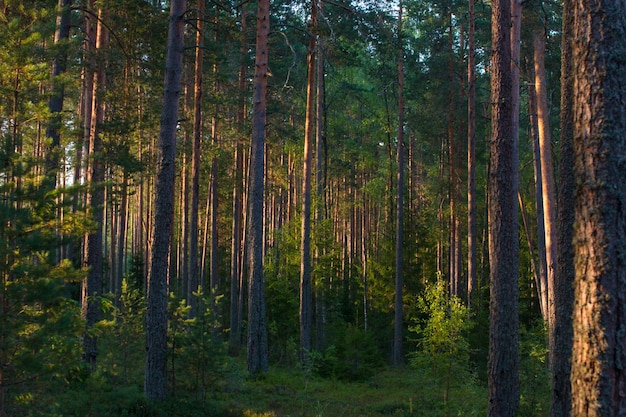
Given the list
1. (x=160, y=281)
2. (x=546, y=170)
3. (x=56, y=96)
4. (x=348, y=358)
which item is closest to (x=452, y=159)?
(x=546, y=170)

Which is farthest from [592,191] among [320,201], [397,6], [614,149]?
[397,6]

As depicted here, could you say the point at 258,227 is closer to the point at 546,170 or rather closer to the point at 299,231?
the point at 546,170

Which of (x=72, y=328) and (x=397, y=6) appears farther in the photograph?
(x=397, y=6)

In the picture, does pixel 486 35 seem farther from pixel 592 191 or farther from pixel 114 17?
pixel 592 191

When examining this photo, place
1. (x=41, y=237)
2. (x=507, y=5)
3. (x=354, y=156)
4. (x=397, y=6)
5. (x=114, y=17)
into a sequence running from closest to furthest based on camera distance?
(x=41, y=237), (x=507, y=5), (x=114, y=17), (x=397, y=6), (x=354, y=156)

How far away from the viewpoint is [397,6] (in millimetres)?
25844

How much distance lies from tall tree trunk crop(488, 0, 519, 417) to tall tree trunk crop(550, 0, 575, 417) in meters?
1.31

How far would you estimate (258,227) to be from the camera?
1582 cm

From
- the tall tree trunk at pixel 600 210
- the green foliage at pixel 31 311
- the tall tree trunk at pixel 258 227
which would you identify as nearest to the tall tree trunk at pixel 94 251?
the tall tree trunk at pixel 258 227

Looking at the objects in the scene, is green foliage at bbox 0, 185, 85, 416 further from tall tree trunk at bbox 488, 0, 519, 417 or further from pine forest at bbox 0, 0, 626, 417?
tall tree trunk at bbox 488, 0, 519, 417

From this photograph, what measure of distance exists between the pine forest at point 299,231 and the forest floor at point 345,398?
12cm

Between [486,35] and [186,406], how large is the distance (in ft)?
59.0

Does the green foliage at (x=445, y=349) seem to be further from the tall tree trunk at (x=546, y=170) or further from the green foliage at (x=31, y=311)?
the green foliage at (x=31, y=311)

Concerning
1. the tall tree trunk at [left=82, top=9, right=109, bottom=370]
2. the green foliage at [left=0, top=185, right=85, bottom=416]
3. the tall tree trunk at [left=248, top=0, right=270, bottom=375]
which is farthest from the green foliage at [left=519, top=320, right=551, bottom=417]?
the tall tree trunk at [left=82, top=9, right=109, bottom=370]
